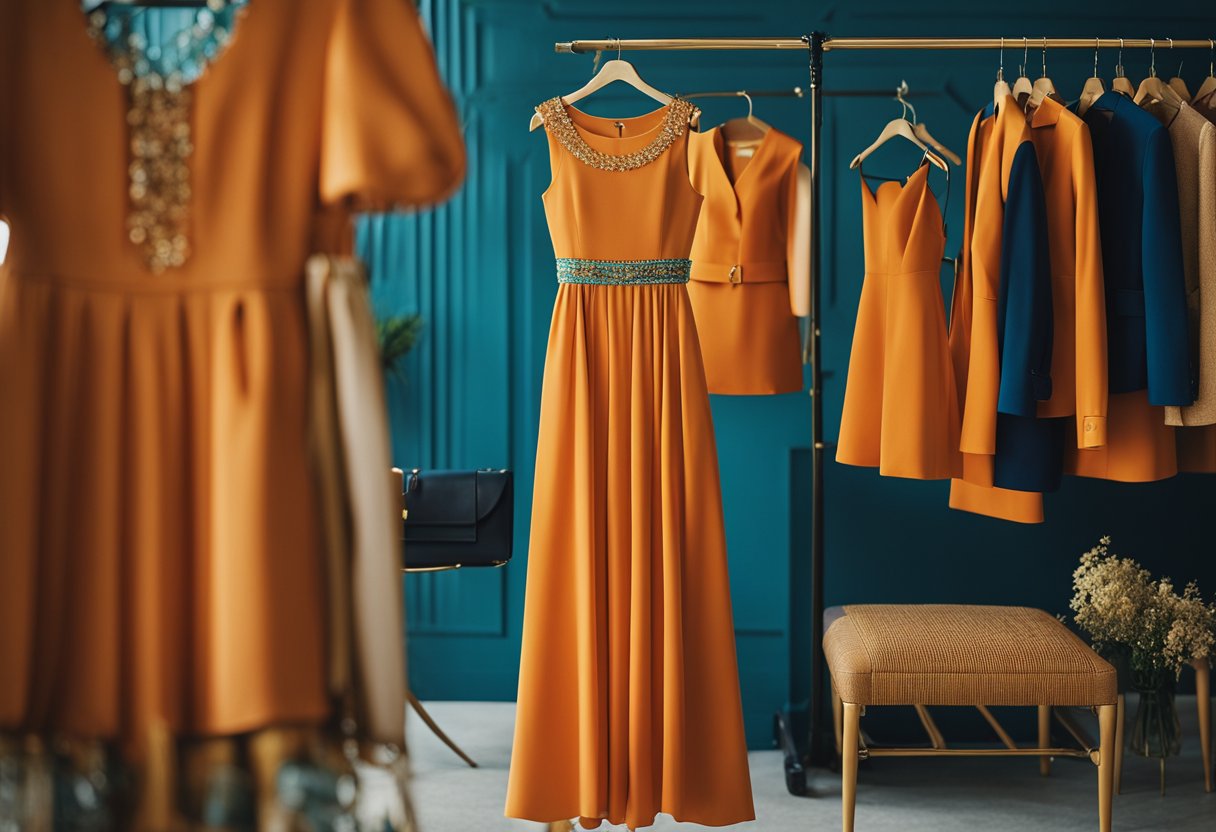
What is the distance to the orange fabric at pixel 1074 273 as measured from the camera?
2453 mm

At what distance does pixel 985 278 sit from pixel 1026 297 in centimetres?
13

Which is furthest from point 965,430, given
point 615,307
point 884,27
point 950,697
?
point 884,27

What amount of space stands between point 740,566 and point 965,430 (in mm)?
1113

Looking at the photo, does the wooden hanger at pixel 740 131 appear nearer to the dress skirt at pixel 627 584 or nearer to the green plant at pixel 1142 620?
the dress skirt at pixel 627 584

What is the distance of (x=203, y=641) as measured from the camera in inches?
42.9

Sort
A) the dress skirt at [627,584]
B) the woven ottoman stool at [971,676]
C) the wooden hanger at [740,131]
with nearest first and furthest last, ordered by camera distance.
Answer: the dress skirt at [627,584]
the woven ottoman stool at [971,676]
the wooden hanger at [740,131]

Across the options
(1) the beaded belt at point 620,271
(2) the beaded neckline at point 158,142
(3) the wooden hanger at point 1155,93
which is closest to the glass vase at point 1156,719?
(3) the wooden hanger at point 1155,93

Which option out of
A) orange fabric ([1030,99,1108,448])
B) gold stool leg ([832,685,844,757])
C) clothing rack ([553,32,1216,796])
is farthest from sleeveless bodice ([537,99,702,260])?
gold stool leg ([832,685,844,757])

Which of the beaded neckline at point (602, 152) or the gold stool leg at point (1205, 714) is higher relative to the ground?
the beaded neckline at point (602, 152)

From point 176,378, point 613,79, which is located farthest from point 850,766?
point 176,378

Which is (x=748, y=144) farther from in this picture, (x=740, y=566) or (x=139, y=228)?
(x=139, y=228)

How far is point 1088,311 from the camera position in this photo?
8.09 feet

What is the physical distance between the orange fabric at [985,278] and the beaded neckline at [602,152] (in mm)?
877

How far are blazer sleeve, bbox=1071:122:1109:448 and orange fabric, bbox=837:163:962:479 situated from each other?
334 mm
